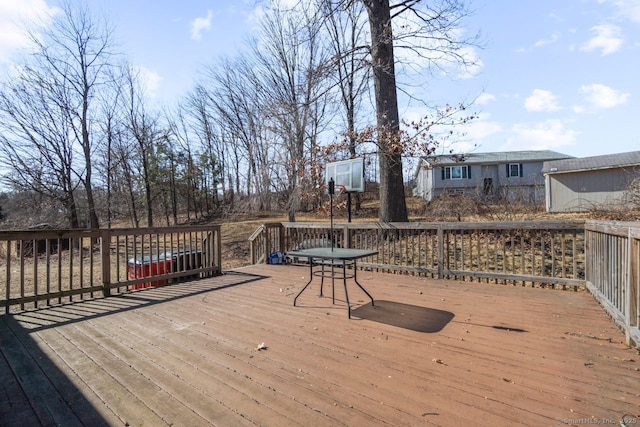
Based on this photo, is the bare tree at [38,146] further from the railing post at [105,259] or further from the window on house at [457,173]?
the window on house at [457,173]

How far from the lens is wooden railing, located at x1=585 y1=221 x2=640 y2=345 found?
2.40 m

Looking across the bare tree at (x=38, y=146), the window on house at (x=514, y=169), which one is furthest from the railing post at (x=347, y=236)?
the window on house at (x=514, y=169)

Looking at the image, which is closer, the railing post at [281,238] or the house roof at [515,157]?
the railing post at [281,238]

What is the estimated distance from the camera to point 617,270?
2914 millimetres

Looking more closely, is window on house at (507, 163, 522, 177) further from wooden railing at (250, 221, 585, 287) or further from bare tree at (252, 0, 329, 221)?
wooden railing at (250, 221, 585, 287)

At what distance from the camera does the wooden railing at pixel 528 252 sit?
2.60m

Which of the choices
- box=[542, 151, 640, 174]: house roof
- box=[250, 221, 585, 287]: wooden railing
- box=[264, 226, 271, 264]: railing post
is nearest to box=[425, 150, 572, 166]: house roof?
box=[542, 151, 640, 174]: house roof

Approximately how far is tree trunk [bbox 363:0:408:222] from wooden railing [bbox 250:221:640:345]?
1818mm

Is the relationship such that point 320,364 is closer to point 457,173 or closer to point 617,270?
point 617,270

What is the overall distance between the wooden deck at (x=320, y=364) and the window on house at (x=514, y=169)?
78.1 feet

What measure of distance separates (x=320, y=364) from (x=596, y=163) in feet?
64.4

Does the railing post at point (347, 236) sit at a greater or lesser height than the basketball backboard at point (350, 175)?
lesser

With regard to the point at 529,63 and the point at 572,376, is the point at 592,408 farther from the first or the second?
the point at 529,63

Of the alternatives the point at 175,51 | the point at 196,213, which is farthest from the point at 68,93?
the point at 196,213
